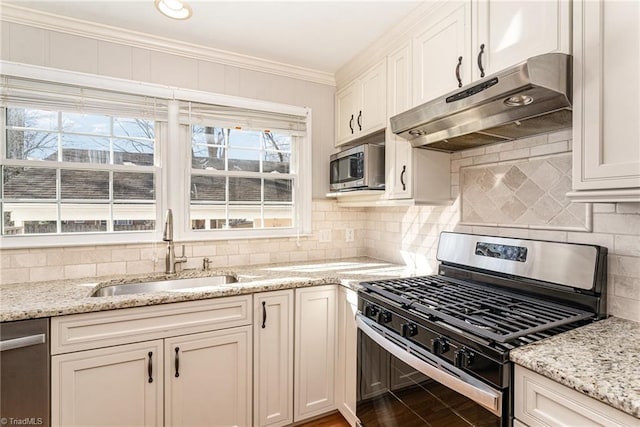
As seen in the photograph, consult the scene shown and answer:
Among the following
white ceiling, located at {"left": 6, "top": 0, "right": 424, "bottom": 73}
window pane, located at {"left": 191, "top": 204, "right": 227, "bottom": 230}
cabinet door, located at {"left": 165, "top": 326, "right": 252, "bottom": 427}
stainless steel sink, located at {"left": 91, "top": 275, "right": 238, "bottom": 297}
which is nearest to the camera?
cabinet door, located at {"left": 165, "top": 326, "right": 252, "bottom": 427}

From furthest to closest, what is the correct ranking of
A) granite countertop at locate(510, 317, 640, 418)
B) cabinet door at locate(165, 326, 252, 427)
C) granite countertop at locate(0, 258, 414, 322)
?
cabinet door at locate(165, 326, 252, 427) < granite countertop at locate(0, 258, 414, 322) < granite countertop at locate(510, 317, 640, 418)

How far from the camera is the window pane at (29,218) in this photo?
1862mm

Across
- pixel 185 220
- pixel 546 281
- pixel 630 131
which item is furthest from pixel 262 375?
pixel 630 131

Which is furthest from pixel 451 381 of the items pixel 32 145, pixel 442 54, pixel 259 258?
pixel 32 145

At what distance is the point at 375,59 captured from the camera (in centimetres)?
224

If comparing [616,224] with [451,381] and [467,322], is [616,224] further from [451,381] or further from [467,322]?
[451,381]

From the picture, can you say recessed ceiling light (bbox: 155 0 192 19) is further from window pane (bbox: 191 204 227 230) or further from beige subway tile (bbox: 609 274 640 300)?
beige subway tile (bbox: 609 274 640 300)

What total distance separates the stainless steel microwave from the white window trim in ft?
1.26

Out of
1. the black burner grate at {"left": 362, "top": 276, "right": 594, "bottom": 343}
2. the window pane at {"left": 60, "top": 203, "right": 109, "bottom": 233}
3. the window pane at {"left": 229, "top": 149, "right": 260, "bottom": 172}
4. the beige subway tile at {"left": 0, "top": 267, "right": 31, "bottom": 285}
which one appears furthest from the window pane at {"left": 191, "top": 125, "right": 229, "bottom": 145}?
the black burner grate at {"left": 362, "top": 276, "right": 594, "bottom": 343}

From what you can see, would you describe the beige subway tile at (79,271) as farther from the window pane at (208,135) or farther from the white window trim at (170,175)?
the window pane at (208,135)

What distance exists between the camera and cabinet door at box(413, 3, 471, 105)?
154cm

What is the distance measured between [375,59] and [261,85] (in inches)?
34.9

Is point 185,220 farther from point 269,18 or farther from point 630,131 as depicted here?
point 630,131

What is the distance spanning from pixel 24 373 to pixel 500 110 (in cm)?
230
